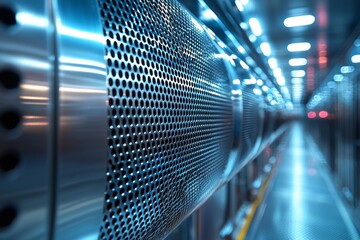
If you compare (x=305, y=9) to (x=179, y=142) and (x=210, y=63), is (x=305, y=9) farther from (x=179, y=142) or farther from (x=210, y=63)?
(x=179, y=142)

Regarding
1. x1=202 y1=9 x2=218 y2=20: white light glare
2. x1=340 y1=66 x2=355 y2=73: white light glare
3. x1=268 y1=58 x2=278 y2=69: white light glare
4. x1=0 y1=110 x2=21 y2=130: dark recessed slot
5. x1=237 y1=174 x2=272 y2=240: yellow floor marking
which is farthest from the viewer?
x1=268 y1=58 x2=278 y2=69: white light glare

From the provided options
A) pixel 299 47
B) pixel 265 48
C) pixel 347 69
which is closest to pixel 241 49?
pixel 265 48

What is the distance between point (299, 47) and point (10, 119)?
2.53m

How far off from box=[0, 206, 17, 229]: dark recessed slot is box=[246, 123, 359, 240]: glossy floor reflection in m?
2.05

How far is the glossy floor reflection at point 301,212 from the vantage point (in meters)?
1.98

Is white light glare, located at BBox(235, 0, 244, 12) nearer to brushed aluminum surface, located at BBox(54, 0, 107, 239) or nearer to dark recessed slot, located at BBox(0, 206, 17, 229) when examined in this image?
brushed aluminum surface, located at BBox(54, 0, 107, 239)

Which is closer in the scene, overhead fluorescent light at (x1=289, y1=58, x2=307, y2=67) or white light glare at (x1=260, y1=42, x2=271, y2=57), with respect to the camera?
white light glare at (x1=260, y1=42, x2=271, y2=57)

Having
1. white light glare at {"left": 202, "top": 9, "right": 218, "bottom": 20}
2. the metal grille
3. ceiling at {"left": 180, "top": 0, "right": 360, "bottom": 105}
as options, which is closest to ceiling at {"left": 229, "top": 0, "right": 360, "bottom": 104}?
ceiling at {"left": 180, "top": 0, "right": 360, "bottom": 105}

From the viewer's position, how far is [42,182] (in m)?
0.19

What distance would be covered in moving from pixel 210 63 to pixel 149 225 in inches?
16.1

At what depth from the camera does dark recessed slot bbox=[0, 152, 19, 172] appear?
18cm

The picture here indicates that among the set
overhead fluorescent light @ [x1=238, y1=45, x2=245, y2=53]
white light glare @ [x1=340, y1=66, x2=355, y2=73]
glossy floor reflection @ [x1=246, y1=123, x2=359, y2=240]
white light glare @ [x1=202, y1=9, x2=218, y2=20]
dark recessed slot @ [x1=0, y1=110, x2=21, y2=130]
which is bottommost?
glossy floor reflection @ [x1=246, y1=123, x2=359, y2=240]

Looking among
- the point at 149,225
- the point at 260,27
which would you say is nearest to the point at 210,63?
the point at 149,225

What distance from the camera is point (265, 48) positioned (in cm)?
220
